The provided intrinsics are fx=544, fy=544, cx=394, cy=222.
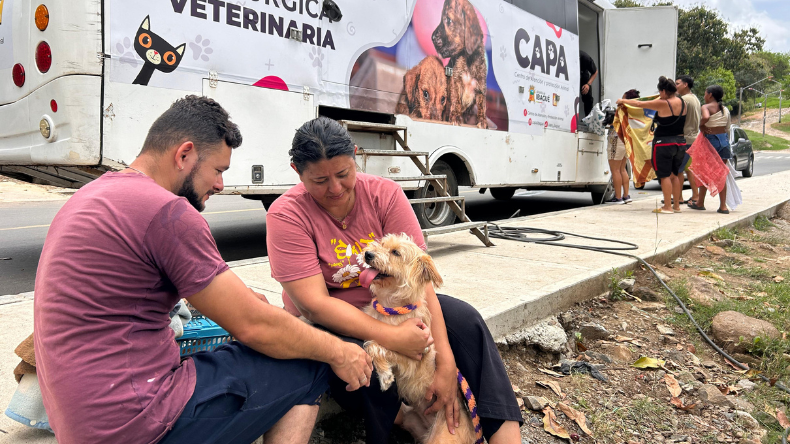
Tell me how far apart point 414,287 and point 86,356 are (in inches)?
47.3

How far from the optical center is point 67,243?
1392 mm

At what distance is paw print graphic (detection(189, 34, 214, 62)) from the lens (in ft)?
14.4

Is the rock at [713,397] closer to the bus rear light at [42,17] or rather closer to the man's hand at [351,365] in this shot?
the man's hand at [351,365]

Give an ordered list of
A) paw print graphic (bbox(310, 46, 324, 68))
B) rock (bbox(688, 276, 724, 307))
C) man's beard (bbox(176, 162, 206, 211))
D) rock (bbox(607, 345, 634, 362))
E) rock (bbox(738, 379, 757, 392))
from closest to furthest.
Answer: man's beard (bbox(176, 162, 206, 211)) < rock (bbox(738, 379, 757, 392)) < rock (bbox(607, 345, 634, 362)) < rock (bbox(688, 276, 724, 307)) < paw print graphic (bbox(310, 46, 324, 68))

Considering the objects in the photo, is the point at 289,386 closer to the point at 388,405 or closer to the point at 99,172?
the point at 388,405

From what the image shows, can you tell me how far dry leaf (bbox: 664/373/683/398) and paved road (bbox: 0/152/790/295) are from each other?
13.9ft

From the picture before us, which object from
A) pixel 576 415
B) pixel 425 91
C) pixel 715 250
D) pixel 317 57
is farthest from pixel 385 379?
pixel 715 250

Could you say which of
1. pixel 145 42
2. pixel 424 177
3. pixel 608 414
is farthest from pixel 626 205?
pixel 145 42

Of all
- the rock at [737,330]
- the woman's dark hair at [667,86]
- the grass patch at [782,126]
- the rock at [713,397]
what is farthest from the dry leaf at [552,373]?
the grass patch at [782,126]

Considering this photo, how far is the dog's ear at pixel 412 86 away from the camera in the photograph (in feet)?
20.4

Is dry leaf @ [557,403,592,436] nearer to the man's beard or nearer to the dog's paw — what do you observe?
the dog's paw

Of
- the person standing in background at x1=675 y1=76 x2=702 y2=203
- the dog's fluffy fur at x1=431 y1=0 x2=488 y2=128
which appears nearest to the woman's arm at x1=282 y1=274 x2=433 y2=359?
the dog's fluffy fur at x1=431 y1=0 x2=488 y2=128

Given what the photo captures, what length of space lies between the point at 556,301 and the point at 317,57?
10.4 feet

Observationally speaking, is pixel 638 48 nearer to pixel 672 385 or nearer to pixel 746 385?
pixel 746 385
